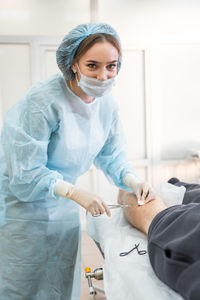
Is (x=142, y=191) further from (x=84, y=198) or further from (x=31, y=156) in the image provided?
(x=31, y=156)

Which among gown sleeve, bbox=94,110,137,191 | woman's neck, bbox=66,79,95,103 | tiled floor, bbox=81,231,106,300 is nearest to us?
woman's neck, bbox=66,79,95,103

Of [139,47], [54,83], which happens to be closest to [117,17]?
[139,47]

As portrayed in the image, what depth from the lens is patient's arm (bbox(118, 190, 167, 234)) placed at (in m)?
1.18

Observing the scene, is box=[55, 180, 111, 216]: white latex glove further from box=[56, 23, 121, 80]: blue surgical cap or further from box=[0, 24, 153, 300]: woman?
box=[56, 23, 121, 80]: blue surgical cap

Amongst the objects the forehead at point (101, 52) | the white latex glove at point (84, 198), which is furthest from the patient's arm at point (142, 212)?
the forehead at point (101, 52)

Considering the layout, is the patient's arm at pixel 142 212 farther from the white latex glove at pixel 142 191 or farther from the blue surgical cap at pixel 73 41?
the blue surgical cap at pixel 73 41

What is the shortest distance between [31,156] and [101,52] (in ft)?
1.49

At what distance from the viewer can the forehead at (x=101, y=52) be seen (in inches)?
43.1

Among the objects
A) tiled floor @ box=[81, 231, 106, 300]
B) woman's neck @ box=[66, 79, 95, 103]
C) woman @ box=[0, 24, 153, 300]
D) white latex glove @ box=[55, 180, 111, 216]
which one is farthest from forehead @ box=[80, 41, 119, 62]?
tiled floor @ box=[81, 231, 106, 300]

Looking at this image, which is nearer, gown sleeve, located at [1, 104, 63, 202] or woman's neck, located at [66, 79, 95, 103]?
gown sleeve, located at [1, 104, 63, 202]

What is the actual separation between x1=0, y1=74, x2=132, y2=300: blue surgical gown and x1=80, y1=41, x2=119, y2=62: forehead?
7.1 inches

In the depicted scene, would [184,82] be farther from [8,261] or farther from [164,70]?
[8,261]

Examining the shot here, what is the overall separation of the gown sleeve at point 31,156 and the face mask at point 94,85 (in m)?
0.19

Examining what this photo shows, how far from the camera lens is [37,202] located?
120cm
